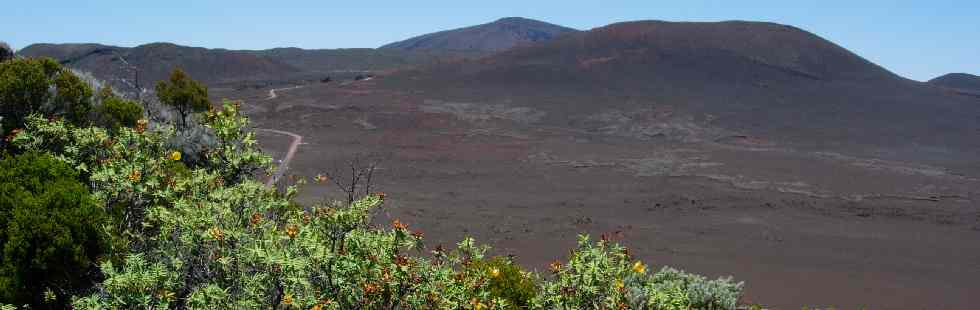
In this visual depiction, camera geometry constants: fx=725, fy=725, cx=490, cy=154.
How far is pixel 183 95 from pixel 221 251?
14.0 meters

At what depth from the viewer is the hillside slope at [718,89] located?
101ft

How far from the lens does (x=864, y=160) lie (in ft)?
77.8

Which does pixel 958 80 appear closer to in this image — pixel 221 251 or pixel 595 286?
pixel 595 286

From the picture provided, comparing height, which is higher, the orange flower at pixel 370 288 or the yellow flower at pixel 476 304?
the orange flower at pixel 370 288

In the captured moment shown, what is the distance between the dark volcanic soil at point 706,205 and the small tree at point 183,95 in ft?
10.4

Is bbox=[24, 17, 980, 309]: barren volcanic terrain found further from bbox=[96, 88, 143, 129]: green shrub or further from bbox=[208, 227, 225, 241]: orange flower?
bbox=[208, 227, 225, 241]: orange flower

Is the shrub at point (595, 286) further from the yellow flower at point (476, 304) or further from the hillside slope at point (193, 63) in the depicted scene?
the hillside slope at point (193, 63)

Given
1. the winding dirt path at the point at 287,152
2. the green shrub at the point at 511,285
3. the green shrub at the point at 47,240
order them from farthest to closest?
1. the winding dirt path at the point at 287,152
2. the green shrub at the point at 511,285
3. the green shrub at the point at 47,240

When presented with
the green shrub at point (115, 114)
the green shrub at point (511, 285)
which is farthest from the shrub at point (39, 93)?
the green shrub at point (511, 285)

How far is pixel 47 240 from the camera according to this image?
5.05 meters

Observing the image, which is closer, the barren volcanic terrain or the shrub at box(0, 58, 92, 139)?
the shrub at box(0, 58, 92, 139)

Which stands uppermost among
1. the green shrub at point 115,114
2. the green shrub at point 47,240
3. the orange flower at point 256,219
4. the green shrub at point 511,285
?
the green shrub at point 115,114

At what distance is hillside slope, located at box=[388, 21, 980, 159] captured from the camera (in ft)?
101

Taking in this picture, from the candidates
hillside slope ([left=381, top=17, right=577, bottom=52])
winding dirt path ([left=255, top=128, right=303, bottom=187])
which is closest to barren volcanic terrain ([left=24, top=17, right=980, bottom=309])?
winding dirt path ([left=255, top=128, right=303, bottom=187])
